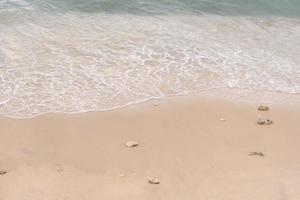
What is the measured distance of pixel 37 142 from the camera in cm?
608

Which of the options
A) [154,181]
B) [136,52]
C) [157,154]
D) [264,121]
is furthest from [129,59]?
[154,181]

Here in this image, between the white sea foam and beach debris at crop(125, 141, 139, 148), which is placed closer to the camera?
beach debris at crop(125, 141, 139, 148)

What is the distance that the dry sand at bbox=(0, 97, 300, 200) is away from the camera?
206 inches

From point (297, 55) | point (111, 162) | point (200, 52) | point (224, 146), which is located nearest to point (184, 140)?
point (224, 146)

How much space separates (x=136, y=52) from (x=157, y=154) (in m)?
3.19

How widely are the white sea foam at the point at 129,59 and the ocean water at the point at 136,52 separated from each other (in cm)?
1

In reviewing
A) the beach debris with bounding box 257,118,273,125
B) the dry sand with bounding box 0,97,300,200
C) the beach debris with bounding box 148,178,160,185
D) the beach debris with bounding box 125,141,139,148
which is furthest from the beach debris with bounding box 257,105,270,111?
the beach debris with bounding box 148,178,160,185

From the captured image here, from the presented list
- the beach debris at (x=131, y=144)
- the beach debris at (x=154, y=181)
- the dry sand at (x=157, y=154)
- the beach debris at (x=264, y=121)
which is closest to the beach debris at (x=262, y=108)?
the dry sand at (x=157, y=154)

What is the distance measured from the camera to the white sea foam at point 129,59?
7305 millimetres

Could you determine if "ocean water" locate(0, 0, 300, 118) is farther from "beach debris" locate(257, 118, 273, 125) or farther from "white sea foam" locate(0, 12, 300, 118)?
"beach debris" locate(257, 118, 273, 125)

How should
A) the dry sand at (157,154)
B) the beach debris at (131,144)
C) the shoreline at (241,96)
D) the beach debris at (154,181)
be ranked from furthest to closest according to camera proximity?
the shoreline at (241,96) < the beach debris at (131,144) < the beach debris at (154,181) < the dry sand at (157,154)

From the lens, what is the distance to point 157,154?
5.93m

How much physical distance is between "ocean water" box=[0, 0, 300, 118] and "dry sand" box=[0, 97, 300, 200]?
0.42 metres

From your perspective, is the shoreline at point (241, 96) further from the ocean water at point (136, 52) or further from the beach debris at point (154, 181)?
the beach debris at point (154, 181)
